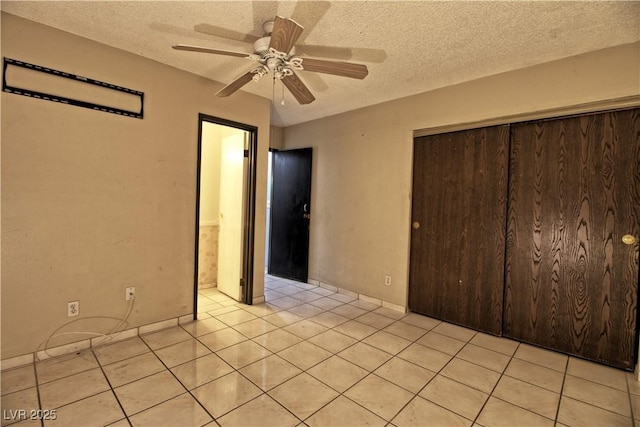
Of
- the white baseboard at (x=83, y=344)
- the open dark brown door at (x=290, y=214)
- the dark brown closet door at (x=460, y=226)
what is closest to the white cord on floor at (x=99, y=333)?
the white baseboard at (x=83, y=344)

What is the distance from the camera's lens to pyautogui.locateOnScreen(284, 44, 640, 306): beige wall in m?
2.37

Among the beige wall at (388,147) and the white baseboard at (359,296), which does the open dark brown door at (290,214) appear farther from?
the white baseboard at (359,296)

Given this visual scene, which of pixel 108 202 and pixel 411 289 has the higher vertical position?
pixel 108 202

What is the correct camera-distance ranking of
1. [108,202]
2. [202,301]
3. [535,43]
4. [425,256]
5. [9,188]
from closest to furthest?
[9,188] < [535,43] < [108,202] < [425,256] < [202,301]

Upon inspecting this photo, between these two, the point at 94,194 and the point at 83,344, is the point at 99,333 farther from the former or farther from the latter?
the point at 94,194

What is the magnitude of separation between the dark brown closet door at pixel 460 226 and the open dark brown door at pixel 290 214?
5.32 ft

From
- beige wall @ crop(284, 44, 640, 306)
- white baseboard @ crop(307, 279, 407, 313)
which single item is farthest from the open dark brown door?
white baseboard @ crop(307, 279, 407, 313)

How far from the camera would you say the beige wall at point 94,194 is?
2.09m

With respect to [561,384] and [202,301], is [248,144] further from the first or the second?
[561,384]

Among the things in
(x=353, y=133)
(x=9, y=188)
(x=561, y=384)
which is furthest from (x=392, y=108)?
(x=9, y=188)

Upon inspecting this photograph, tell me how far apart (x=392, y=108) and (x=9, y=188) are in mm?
3417

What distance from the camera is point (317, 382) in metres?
2.03

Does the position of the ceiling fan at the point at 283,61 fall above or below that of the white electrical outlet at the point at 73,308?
above

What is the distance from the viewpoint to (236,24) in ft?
6.79
